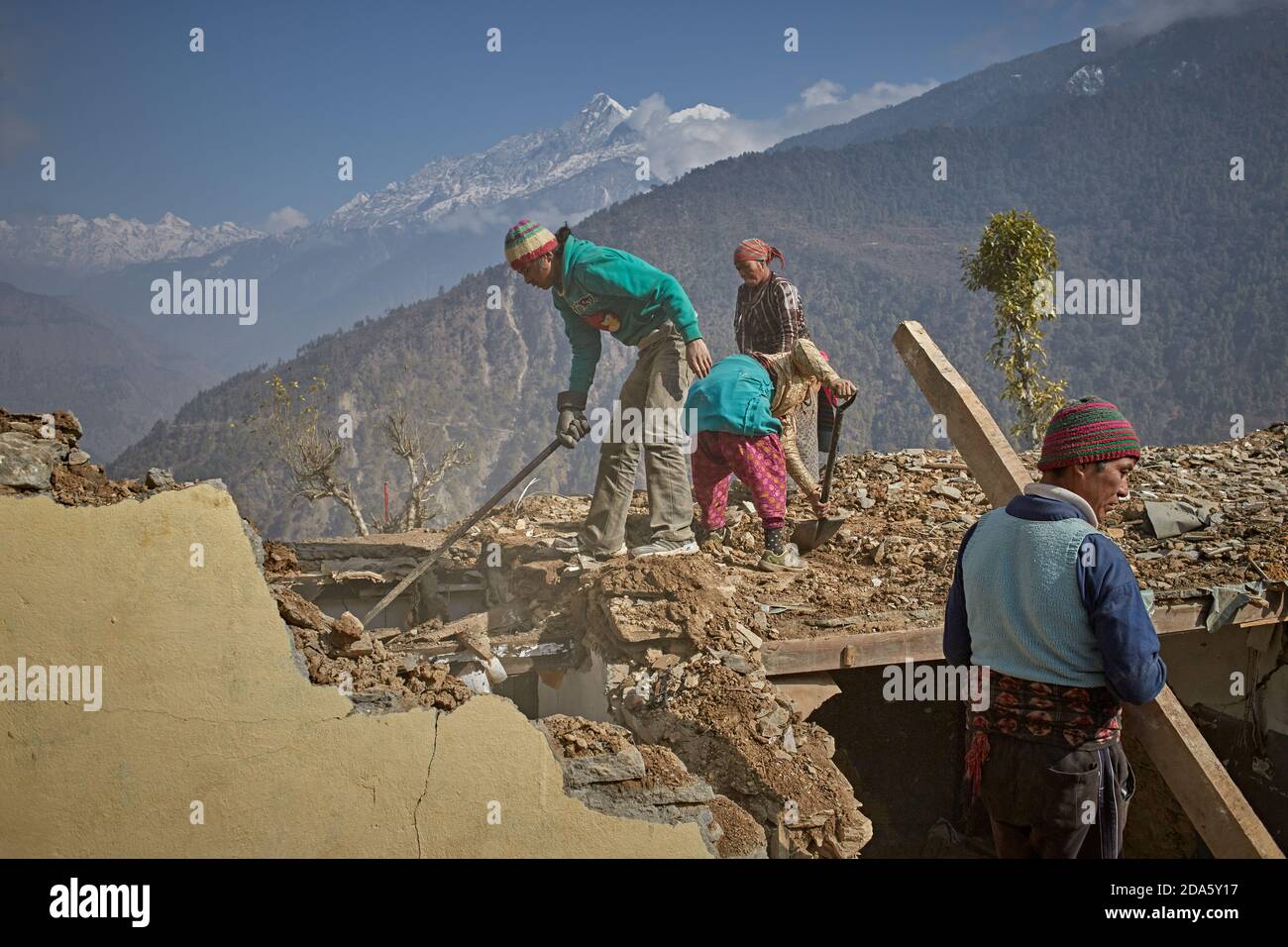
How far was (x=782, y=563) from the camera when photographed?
214 inches

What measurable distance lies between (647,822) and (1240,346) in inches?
2965

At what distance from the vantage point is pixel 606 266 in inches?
199

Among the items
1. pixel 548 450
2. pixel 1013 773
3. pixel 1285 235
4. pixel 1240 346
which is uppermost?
pixel 1285 235

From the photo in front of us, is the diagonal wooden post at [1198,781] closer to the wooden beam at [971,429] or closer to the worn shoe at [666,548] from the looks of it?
the wooden beam at [971,429]

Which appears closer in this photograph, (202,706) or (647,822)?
(202,706)

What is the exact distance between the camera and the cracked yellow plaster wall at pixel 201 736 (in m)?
2.37

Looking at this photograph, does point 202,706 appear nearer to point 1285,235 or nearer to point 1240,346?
point 1240,346

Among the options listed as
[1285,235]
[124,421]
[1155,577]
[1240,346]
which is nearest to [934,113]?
[1285,235]

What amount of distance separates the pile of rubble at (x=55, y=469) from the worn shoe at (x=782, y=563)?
344 cm

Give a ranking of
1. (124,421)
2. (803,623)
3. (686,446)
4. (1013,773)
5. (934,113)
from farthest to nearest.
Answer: (934,113) < (124,421) < (686,446) < (803,623) < (1013,773)

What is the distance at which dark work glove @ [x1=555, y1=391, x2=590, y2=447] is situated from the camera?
5.11 m

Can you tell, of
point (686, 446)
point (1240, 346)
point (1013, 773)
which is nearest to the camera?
point (1013, 773)

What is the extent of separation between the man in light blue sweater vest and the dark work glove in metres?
3.01

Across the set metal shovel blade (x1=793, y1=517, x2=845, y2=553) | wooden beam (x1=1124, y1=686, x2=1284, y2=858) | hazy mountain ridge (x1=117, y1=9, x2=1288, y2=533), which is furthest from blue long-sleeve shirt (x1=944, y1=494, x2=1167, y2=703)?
hazy mountain ridge (x1=117, y1=9, x2=1288, y2=533)
